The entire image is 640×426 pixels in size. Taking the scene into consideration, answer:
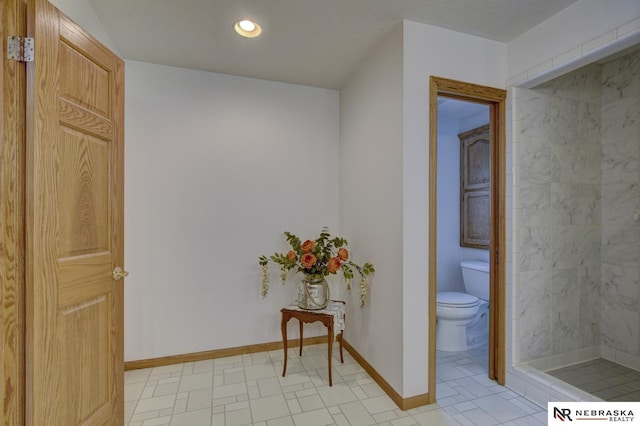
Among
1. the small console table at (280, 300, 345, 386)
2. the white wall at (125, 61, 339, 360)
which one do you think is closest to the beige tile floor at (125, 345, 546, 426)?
the small console table at (280, 300, 345, 386)

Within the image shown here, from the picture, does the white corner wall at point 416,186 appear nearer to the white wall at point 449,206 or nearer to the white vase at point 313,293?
the white vase at point 313,293

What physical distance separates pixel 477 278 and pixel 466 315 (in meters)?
0.51

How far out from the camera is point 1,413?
1.10 meters

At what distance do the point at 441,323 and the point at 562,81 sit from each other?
216cm

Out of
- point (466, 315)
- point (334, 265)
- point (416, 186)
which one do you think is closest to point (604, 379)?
point (466, 315)

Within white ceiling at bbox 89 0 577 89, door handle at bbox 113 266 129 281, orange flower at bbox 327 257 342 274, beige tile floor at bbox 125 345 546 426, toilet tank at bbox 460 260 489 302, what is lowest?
beige tile floor at bbox 125 345 546 426

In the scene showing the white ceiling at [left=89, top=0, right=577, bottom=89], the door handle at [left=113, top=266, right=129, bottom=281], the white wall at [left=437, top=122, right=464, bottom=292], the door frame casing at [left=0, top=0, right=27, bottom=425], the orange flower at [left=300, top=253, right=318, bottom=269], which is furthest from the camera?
the white wall at [left=437, top=122, right=464, bottom=292]

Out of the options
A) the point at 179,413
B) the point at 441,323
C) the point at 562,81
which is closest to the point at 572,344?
the point at 441,323

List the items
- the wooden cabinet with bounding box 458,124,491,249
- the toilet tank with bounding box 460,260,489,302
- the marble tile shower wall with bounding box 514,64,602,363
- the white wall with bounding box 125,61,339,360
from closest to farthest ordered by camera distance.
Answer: the marble tile shower wall with bounding box 514,64,602,363 → the white wall with bounding box 125,61,339,360 → the toilet tank with bounding box 460,260,489,302 → the wooden cabinet with bounding box 458,124,491,249

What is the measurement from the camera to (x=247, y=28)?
6.59 feet

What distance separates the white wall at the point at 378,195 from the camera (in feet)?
6.48

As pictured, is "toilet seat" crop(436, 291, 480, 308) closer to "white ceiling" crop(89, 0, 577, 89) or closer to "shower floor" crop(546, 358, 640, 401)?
"shower floor" crop(546, 358, 640, 401)

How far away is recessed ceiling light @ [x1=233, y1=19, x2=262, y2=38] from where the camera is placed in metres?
1.96

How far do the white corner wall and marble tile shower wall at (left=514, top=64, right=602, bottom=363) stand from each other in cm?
74
